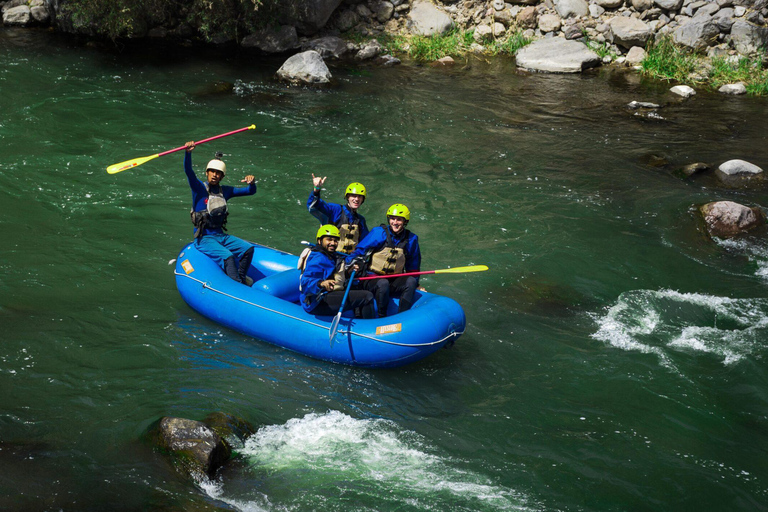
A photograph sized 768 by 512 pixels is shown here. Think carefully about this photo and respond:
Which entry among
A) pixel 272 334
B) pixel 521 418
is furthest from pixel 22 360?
pixel 521 418

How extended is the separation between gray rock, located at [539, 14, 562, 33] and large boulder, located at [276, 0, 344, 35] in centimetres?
458

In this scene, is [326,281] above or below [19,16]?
below

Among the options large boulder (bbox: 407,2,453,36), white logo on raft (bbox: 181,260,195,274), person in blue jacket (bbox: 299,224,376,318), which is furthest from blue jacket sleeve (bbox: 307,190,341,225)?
large boulder (bbox: 407,2,453,36)

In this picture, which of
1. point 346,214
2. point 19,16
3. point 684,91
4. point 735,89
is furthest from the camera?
point 19,16

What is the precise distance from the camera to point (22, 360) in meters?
5.64

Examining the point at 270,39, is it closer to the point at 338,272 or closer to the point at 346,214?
the point at 346,214

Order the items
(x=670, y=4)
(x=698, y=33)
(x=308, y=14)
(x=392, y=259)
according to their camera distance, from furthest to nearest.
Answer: (x=308, y=14)
(x=670, y=4)
(x=698, y=33)
(x=392, y=259)

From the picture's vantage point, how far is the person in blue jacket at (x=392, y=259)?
629 cm

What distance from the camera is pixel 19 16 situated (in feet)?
51.5

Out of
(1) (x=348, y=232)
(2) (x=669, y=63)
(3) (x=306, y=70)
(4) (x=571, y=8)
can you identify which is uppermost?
(4) (x=571, y=8)

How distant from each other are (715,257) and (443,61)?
8.81m

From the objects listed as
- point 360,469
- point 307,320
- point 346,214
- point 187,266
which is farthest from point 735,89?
point 360,469

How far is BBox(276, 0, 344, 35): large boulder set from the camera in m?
15.2

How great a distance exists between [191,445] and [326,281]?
1.83m
